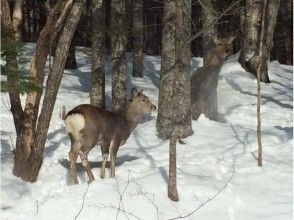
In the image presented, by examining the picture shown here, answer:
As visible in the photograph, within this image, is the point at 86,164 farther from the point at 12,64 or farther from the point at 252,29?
the point at 252,29

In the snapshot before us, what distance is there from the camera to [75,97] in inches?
609

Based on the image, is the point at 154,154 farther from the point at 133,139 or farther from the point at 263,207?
the point at 263,207

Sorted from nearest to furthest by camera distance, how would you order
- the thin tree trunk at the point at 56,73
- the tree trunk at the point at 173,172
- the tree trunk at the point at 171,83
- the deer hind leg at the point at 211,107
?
the tree trunk at the point at 173,172 < the thin tree trunk at the point at 56,73 < the tree trunk at the point at 171,83 < the deer hind leg at the point at 211,107

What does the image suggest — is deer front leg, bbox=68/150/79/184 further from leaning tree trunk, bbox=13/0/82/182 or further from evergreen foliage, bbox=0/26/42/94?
evergreen foliage, bbox=0/26/42/94

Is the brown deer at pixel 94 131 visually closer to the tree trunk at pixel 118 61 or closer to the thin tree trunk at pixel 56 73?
the thin tree trunk at pixel 56 73

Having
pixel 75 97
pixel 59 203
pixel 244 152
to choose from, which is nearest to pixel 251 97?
pixel 75 97

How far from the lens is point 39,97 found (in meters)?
9.02

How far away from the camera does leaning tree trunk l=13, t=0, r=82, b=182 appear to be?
8844 mm

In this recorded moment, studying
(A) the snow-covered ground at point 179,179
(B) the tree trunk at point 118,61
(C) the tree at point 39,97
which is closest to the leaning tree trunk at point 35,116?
(C) the tree at point 39,97

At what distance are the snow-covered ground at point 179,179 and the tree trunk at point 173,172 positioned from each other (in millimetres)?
100

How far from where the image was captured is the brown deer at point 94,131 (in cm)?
885

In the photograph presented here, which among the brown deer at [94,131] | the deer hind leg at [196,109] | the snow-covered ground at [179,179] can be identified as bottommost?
the snow-covered ground at [179,179]

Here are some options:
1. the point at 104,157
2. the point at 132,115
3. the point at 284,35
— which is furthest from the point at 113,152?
the point at 284,35

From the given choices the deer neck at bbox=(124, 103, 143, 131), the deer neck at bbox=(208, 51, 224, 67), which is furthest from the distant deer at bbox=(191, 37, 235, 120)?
the deer neck at bbox=(124, 103, 143, 131)
